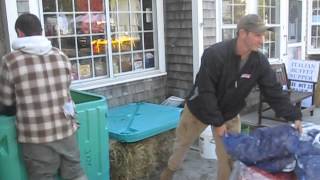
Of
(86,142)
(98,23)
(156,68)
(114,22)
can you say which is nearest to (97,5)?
(98,23)

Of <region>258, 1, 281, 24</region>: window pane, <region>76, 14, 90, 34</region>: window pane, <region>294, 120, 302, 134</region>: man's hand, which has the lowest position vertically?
<region>294, 120, 302, 134</region>: man's hand

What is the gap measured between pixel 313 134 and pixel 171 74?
10.2ft

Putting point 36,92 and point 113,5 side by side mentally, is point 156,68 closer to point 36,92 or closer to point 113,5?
point 113,5

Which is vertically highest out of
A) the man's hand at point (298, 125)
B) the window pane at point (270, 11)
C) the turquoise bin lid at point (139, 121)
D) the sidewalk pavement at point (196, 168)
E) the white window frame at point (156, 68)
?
the window pane at point (270, 11)

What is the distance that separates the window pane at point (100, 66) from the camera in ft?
16.3

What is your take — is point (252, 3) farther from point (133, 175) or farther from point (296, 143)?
point (296, 143)

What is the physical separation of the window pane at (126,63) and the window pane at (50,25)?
1.04 m

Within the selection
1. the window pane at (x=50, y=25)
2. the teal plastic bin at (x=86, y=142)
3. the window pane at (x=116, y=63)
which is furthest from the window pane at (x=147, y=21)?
the teal plastic bin at (x=86, y=142)

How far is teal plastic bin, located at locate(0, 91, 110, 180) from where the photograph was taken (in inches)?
111

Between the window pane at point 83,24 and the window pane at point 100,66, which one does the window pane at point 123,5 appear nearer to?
the window pane at point 83,24

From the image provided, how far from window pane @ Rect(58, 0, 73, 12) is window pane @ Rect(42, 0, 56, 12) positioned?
0.27 ft

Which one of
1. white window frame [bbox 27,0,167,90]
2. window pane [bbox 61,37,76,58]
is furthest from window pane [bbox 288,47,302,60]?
window pane [bbox 61,37,76,58]

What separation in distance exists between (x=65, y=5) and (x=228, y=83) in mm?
2306

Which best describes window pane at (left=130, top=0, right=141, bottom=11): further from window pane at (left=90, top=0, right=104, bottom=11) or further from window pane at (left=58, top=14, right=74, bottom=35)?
window pane at (left=58, top=14, right=74, bottom=35)
